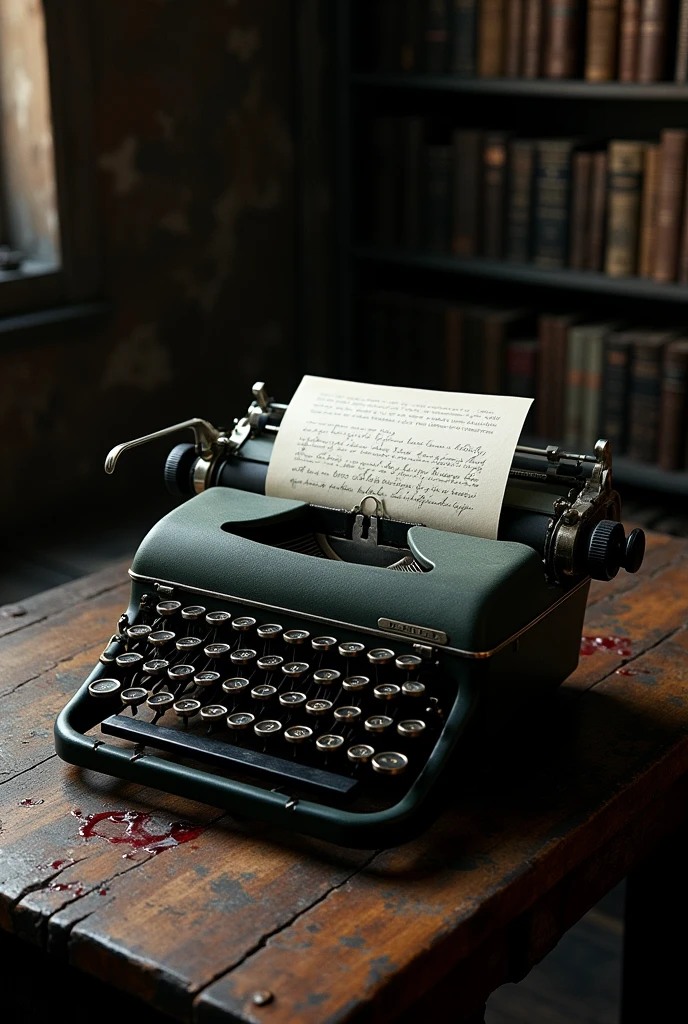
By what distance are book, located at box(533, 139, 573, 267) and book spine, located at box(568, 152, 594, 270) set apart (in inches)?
0.7

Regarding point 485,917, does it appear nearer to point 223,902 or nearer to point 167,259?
point 223,902

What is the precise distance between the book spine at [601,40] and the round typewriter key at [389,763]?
2270 millimetres

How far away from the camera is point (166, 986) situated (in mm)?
1139

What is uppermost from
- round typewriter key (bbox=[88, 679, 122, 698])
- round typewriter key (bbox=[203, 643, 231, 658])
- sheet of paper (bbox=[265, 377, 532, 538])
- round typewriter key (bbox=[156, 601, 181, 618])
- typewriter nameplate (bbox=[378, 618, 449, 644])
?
sheet of paper (bbox=[265, 377, 532, 538])

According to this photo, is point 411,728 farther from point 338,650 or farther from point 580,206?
point 580,206

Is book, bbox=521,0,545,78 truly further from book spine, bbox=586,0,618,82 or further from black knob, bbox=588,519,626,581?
black knob, bbox=588,519,626,581

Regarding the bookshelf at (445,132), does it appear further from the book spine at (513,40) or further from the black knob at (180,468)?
the black knob at (180,468)

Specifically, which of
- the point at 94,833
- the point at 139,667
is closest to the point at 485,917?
the point at 94,833

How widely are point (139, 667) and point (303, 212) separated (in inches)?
91.8

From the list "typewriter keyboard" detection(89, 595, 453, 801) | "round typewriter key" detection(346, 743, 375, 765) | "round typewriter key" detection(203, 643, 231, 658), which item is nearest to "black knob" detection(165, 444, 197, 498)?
"typewriter keyboard" detection(89, 595, 453, 801)

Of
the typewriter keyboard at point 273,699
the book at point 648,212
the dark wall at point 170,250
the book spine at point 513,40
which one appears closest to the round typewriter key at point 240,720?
the typewriter keyboard at point 273,699

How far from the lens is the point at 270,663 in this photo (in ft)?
4.82

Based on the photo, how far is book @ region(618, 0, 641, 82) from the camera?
3012 mm

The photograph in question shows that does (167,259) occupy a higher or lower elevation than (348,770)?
higher
